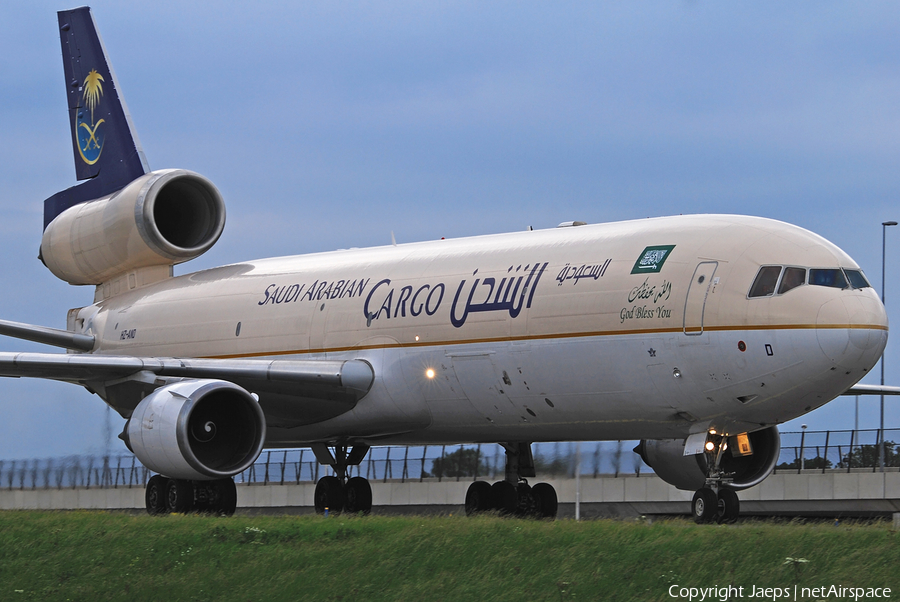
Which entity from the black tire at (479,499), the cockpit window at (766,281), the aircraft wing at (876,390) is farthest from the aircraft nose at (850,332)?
the black tire at (479,499)

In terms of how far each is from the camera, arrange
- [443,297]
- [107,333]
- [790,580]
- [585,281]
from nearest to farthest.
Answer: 1. [790,580]
2. [585,281]
3. [443,297]
4. [107,333]

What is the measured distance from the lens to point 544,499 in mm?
23312

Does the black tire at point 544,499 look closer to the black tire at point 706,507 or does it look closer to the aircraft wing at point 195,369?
the aircraft wing at point 195,369

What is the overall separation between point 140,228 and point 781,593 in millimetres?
16712

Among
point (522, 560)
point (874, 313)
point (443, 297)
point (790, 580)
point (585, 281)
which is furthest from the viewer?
point (443, 297)

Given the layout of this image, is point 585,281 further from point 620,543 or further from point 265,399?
point 265,399

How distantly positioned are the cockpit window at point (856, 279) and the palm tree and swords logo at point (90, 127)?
18.0 meters

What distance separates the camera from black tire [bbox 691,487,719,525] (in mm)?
16031

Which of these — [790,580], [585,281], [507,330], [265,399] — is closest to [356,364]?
[265,399]

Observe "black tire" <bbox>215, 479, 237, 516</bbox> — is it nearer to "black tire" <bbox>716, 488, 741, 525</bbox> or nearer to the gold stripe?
the gold stripe

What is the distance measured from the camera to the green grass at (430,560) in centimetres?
1290

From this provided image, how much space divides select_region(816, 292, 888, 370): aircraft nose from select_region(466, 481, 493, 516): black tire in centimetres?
919

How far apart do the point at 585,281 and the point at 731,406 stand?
9.14 feet

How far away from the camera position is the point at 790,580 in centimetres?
1255
